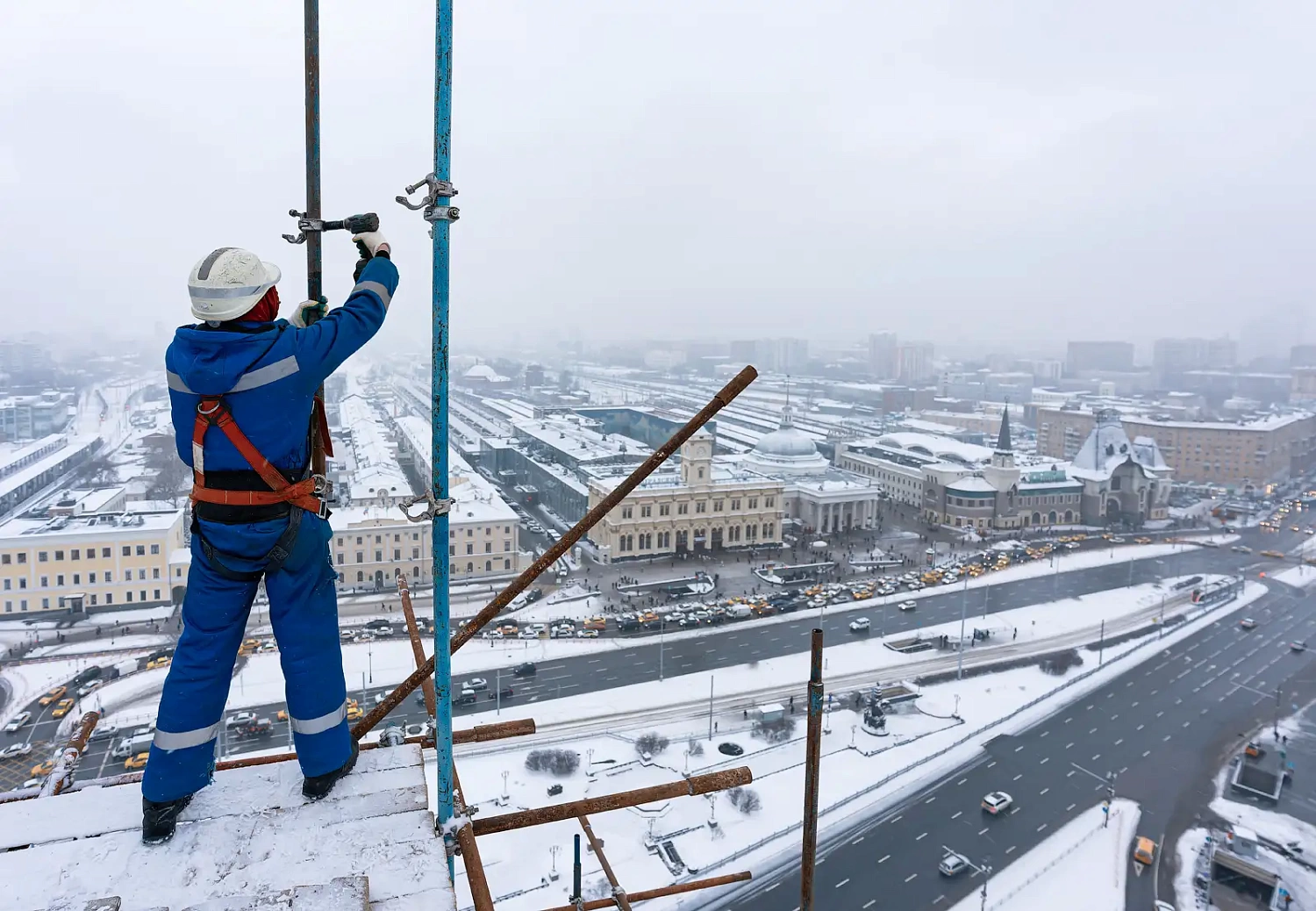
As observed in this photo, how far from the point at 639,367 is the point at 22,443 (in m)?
102

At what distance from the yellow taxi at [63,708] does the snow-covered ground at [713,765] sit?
32.6 feet

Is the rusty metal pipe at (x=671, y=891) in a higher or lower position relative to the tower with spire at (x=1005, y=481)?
higher

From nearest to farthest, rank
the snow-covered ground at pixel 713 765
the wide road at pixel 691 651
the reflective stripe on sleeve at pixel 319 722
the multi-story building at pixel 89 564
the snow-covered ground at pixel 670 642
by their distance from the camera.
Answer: the reflective stripe on sleeve at pixel 319 722 < the snow-covered ground at pixel 713 765 < the wide road at pixel 691 651 < the snow-covered ground at pixel 670 642 < the multi-story building at pixel 89 564

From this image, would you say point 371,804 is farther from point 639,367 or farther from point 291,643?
point 639,367

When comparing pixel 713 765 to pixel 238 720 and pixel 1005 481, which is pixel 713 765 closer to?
pixel 238 720

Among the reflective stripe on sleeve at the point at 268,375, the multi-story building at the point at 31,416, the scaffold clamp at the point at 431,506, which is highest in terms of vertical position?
the reflective stripe on sleeve at the point at 268,375

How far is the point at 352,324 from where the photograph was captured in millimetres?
2893

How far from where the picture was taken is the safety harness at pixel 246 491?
292 cm

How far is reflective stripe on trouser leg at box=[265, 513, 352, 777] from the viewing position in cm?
306

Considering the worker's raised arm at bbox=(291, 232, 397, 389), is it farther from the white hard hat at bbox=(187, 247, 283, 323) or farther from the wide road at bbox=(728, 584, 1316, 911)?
the wide road at bbox=(728, 584, 1316, 911)

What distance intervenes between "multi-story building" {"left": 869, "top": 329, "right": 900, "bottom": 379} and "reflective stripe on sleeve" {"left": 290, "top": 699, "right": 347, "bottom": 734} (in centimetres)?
12818

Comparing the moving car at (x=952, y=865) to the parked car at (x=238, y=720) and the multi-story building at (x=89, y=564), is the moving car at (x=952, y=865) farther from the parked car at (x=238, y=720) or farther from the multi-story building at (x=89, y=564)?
the multi-story building at (x=89, y=564)

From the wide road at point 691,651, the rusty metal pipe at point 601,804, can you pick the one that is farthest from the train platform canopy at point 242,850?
the wide road at point 691,651

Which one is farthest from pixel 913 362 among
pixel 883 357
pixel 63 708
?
pixel 63 708
